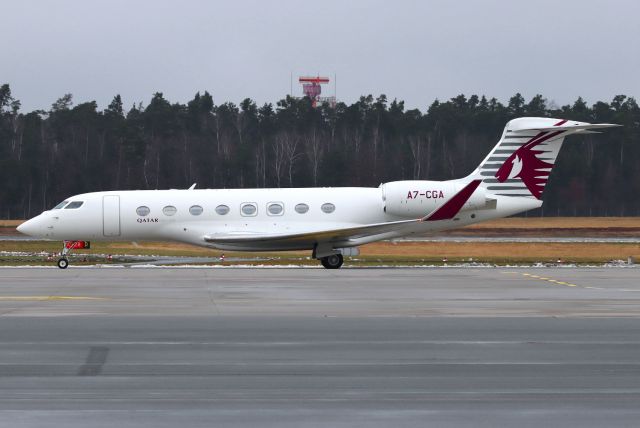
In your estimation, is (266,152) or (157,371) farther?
(266,152)

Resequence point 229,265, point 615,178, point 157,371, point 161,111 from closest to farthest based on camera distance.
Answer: point 157,371 < point 229,265 < point 615,178 < point 161,111

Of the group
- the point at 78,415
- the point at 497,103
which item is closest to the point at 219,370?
the point at 78,415

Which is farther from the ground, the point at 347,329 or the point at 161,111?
the point at 161,111

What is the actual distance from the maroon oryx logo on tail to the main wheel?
20.0 ft

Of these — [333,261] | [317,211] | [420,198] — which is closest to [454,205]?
[420,198]

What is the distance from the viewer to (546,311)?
1986 cm

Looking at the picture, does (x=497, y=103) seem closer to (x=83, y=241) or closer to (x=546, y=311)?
(x=83, y=241)

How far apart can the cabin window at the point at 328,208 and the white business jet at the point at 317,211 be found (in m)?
0.03

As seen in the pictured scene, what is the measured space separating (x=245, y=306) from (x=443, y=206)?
15426mm

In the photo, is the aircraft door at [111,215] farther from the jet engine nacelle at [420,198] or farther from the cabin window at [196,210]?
the jet engine nacelle at [420,198]

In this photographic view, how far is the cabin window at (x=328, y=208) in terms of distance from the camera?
119ft

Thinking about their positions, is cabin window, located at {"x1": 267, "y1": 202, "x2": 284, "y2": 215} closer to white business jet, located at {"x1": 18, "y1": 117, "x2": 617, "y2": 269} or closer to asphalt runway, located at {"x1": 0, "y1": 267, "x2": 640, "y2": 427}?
white business jet, located at {"x1": 18, "y1": 117, "x2": 617, "y2": 269}

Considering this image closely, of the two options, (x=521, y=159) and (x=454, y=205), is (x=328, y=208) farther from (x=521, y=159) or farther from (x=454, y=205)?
(x=521, y=159)

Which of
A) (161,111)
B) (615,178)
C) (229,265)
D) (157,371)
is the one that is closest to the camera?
(157,371)
